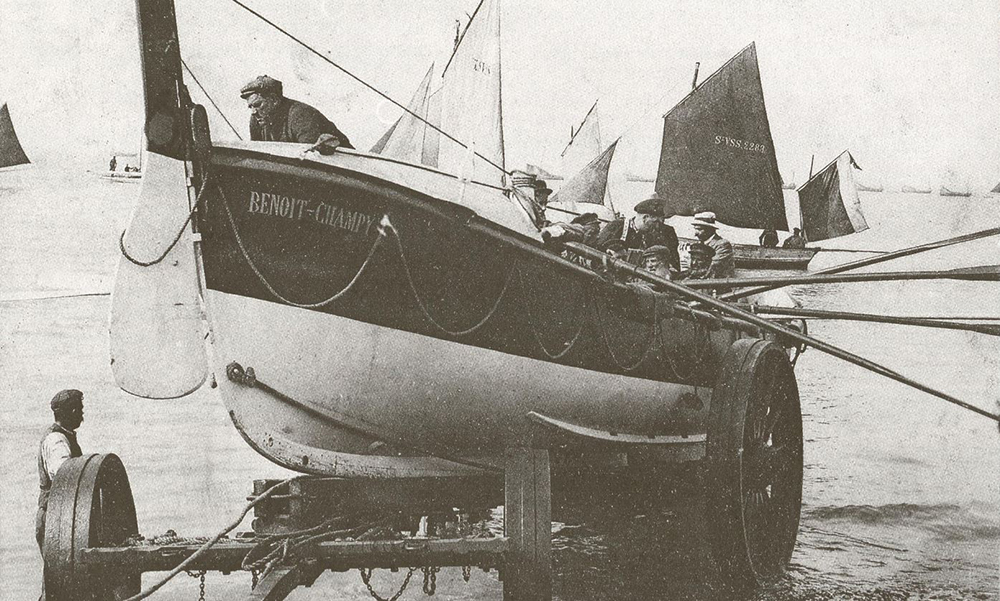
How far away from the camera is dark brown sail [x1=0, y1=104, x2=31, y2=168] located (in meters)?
7.13

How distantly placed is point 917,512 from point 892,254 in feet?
18.9

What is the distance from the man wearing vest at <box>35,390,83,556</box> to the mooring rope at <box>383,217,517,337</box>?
1849mm

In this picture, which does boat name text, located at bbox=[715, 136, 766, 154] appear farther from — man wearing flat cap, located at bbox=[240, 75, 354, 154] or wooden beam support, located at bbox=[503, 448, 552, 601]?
wooden beam support, located at bbox=[503, 448, 552, 601]

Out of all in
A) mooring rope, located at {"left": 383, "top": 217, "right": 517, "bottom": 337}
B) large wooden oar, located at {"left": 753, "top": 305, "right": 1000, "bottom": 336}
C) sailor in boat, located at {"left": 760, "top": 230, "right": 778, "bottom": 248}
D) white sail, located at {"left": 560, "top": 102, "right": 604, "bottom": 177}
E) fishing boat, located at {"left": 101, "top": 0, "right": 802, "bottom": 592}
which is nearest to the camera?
fishing boat, located at {"left": 101, "top": 0, "right": 802, "bottom": 592}

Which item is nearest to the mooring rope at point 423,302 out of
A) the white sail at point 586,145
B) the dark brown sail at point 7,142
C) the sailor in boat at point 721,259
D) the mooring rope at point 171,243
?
the mooring rope at point 171,243

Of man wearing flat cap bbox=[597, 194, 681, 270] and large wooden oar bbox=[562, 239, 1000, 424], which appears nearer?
large wooden oar bbox=[562, 239, 1000, 424]

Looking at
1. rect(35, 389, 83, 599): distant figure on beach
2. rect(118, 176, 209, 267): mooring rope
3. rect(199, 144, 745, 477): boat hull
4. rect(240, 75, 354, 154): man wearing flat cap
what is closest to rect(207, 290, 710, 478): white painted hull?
rect(199, 144, 745, 477): boat hull

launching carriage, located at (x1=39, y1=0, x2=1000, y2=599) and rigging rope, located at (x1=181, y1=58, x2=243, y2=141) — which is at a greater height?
rigging rope, located at (x1=181, y1=58, x2=243, y2=141)

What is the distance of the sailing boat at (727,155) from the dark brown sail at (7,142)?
48.9 ft

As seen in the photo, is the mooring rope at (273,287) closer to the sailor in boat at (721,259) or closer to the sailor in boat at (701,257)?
the sailor in boat at (701,257)

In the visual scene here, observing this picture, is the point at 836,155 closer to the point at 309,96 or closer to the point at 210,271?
the point at 309,96

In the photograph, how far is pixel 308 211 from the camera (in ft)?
16.0

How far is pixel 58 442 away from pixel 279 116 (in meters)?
2.14

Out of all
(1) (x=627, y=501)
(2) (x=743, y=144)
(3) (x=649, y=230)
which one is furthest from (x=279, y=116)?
(2) (x=743, y=144)
